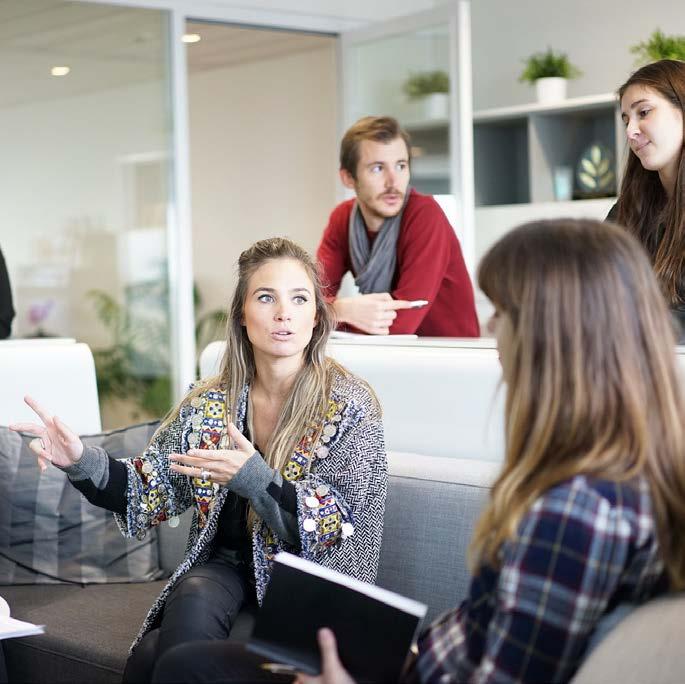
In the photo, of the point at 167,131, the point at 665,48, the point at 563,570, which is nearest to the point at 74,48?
the point at 167,131

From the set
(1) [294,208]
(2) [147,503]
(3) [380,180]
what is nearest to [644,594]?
(2) [147,503]

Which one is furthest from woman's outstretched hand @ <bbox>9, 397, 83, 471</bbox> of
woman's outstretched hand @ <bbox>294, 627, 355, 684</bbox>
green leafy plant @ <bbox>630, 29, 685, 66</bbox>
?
green leafy plant @ <bbox>630, 29, 685, 66</bbox>

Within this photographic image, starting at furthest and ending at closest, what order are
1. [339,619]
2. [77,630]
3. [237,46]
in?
[237,46] < [77,630] < [339,619]

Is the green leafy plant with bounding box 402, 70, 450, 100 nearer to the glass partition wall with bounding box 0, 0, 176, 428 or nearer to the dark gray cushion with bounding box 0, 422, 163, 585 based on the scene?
the glass partition wall with bounding box 0, 0, 176, 428

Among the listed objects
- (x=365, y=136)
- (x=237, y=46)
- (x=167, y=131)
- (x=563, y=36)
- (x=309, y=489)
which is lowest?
(x=309, y=489)

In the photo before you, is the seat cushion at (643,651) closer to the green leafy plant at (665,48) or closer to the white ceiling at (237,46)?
the green leafy plant at (665,48)

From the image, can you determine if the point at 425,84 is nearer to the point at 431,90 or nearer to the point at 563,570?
the point at 431,90

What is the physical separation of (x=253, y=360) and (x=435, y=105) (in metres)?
3.04

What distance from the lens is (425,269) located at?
113 inches

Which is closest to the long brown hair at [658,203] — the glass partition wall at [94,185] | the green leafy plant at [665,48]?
the green leafy plant at [665,48]

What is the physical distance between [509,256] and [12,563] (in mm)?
1696

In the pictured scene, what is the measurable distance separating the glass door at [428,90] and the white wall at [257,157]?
106 centimetres

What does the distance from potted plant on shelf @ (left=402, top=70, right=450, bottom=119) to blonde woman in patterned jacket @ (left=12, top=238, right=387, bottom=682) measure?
9.63 feet

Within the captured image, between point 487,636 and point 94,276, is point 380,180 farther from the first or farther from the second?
point 94,276
